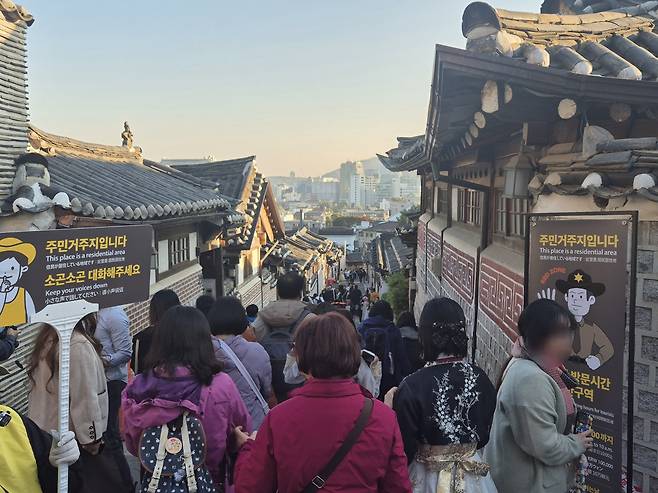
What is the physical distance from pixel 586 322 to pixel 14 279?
3696 mm

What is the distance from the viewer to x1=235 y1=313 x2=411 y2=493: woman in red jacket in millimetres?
2484

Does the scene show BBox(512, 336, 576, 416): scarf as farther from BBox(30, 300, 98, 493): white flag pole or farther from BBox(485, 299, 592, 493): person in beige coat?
BBox(30, 300, 98, 493): white flag pole

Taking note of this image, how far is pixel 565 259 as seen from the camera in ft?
13.1

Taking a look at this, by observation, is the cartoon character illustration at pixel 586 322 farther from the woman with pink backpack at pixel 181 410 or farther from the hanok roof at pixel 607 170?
the woman with pink backpack at pixel 181 410

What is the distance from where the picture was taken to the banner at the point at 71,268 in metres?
2.96

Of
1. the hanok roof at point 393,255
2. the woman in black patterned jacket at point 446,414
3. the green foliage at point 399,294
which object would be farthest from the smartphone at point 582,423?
the hanok roof at point 393,255

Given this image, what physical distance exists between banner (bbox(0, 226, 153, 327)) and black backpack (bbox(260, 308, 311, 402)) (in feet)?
5.18

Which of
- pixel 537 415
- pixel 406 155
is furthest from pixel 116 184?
pixel 537 415

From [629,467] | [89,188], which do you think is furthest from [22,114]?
[629,467]

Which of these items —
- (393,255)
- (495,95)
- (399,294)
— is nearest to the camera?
(495,95)

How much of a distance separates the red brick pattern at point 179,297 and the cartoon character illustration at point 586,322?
6812mm

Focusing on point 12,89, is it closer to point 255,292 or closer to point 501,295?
point 501,295

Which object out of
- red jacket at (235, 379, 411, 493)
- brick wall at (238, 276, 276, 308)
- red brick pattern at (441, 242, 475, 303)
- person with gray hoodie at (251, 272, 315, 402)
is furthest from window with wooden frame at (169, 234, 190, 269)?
red jacket at (235, 379, 411, 493)

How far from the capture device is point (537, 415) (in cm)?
303
